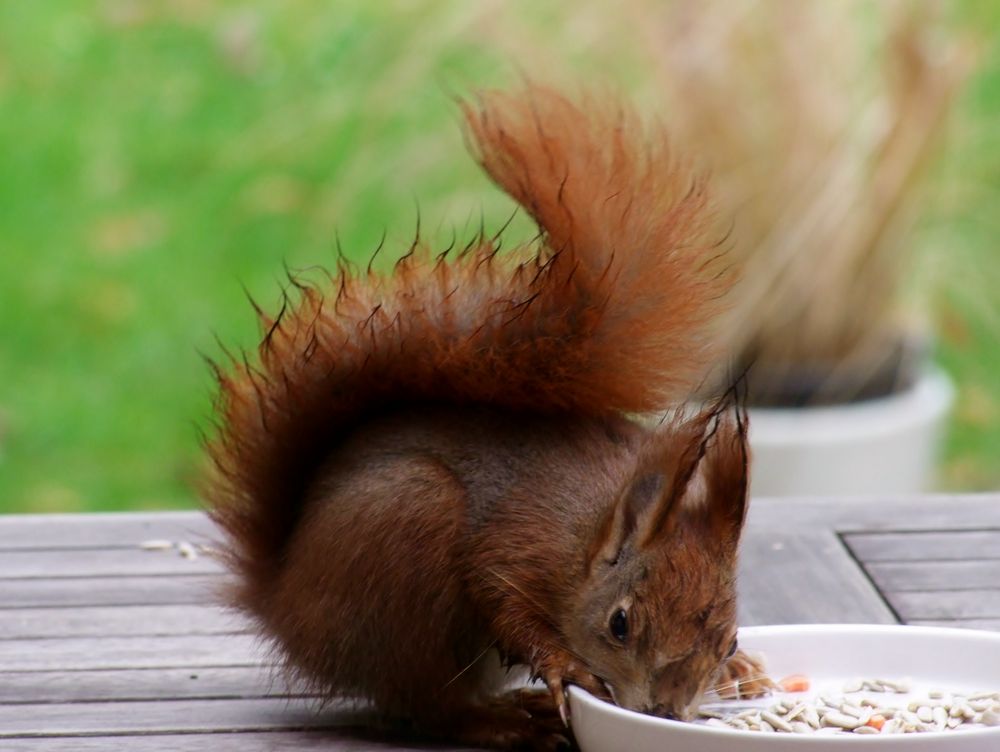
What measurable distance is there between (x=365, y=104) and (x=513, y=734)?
2944mm

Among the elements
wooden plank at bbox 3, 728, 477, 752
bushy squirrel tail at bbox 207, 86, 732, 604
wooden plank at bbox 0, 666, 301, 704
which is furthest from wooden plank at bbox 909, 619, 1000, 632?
wooden plank at bbox 0, 666, 301, 704

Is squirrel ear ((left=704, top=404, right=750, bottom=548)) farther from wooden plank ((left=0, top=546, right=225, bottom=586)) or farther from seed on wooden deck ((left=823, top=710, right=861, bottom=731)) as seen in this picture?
wooden plank ((left=0, top=546, right=225, bottom=586))

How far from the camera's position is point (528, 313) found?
4.88ft

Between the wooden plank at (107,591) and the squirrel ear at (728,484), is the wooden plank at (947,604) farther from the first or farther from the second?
the wooden plank at (107,591)

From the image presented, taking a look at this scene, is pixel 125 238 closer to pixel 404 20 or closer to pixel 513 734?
pixel 404 20

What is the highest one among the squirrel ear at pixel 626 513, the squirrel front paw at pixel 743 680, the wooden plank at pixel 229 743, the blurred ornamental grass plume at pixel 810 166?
the squirrel ear at pixel 626 513

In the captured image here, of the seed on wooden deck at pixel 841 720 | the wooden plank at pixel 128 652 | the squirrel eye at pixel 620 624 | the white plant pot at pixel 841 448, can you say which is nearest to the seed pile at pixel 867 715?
the seed on wooden deck at pixel 841 720

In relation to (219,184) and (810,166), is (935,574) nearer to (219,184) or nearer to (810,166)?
(810,166)

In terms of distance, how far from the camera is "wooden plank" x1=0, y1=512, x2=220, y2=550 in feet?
6.63

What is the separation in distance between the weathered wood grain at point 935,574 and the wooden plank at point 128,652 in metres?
0.67

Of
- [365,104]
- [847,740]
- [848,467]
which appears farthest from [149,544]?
[365,104]

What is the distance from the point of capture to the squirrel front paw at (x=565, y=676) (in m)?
1.43

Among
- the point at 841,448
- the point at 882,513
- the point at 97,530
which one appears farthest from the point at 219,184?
the point at 882,513

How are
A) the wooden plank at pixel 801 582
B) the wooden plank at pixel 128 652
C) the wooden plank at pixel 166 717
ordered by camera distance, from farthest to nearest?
the wooden plank at pixel 801 582, the wooden plank at pixel 128 652, the wooden plank at pixel 166 717
